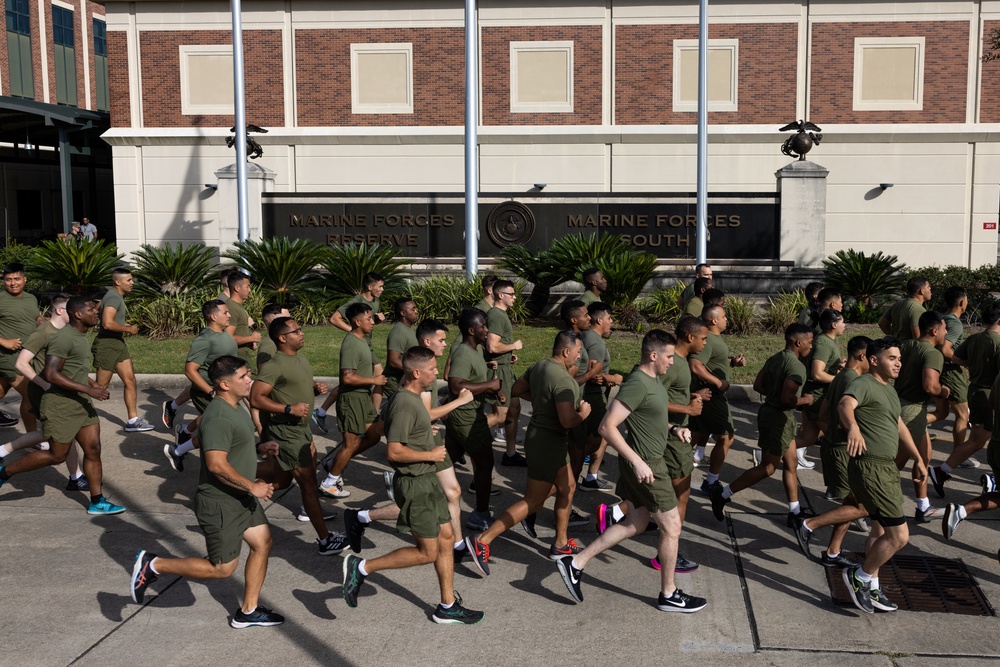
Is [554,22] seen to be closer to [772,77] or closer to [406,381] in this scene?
[772,77]

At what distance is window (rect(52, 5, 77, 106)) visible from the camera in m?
54.1

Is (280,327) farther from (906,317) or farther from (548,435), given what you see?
(906,317)

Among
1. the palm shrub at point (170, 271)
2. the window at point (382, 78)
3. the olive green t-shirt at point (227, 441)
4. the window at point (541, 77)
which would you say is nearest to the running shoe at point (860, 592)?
the olive green t-shirt at point (227, 441)

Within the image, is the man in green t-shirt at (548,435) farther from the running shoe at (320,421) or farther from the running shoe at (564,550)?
the running shoe at (320,421)

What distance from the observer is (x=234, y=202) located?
2467 centimetres

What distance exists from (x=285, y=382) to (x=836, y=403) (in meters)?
4.32

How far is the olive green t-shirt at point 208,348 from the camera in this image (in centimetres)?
999

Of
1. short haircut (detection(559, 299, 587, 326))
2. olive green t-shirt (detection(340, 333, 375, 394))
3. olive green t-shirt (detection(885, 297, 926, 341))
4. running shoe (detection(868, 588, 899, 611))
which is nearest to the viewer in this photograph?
running shoe (detection(868, 588, 899, 611))

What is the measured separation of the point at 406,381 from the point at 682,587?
2533mm

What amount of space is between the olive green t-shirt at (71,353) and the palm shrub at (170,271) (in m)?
10.8

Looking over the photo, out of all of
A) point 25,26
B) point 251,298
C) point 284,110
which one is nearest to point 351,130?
point 284,110

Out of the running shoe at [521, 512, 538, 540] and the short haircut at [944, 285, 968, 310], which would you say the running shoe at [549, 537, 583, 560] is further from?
the short haircut at [944, 285, 968, 310]

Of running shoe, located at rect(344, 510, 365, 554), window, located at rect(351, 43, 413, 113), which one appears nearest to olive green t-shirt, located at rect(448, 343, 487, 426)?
running shoe, located at rect(344, 510, 365, 554)

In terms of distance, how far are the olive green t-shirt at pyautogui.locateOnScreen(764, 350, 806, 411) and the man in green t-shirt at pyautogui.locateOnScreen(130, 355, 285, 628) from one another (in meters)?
4.59
